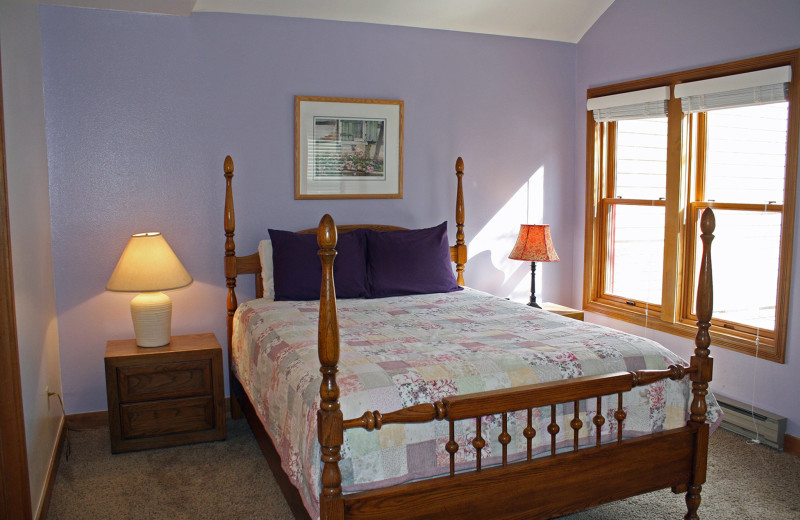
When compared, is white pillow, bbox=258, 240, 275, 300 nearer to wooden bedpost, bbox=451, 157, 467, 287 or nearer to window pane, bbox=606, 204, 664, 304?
wooden bedpost, bbox=451, 157, 467, 287

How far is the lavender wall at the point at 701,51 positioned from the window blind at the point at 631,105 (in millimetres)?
127

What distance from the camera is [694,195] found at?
13.1 feet

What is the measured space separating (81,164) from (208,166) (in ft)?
2.19

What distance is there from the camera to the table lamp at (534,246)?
14.4ft

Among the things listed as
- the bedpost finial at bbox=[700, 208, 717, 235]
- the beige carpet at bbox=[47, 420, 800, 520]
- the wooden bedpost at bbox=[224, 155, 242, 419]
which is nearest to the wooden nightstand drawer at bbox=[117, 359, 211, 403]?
the beige carpet at bbox=[47, 420, 800, 520]

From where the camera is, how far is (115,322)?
3.79 m

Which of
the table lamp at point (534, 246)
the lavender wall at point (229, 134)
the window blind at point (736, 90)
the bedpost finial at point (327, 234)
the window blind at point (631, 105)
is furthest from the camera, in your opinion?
the table lamp at point (534, 246)

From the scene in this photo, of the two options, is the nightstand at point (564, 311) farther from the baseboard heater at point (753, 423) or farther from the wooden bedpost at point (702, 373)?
the wooden bedpost at point (702, 373)

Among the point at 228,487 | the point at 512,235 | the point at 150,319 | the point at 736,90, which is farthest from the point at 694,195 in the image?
the point at 150,319

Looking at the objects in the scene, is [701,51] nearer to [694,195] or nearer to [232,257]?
[694,195]

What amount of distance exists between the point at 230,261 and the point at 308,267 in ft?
1.60

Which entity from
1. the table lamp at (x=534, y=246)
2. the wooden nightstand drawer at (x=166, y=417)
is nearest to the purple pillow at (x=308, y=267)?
the wooden nightstand drawer at (x=166, y=417)

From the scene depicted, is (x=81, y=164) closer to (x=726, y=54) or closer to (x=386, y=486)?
(x=386, y=486)

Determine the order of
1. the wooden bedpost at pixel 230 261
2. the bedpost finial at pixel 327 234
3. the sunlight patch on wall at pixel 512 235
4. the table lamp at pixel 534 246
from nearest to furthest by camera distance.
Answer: the bedpost finial at pixel 327 234, the wooden bedpost at pixel 230 261, the table lamp at pixel 534 246, the sunlight patch on wall at pixel 512 235
